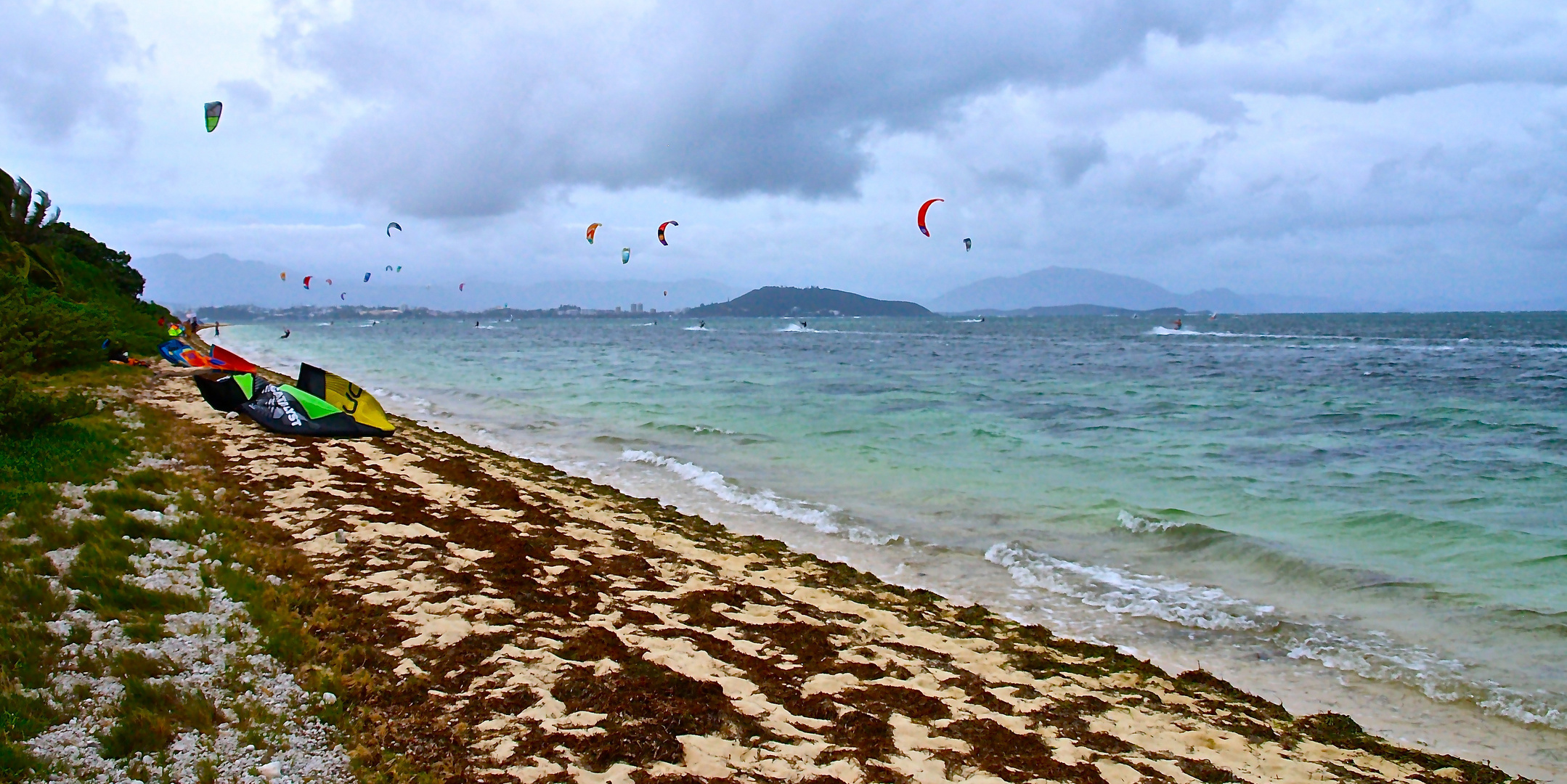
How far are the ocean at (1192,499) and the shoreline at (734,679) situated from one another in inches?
35.8

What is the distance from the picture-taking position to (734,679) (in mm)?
5719

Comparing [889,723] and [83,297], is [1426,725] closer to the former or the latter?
[889,723]

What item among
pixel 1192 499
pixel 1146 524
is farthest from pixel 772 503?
pixel 1192 499

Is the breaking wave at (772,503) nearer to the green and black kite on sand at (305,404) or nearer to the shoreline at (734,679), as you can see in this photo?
the shoreline at (734,679)

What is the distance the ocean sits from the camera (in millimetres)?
7160

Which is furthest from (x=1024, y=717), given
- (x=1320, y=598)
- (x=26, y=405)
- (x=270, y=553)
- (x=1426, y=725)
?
(x=26, y=405)

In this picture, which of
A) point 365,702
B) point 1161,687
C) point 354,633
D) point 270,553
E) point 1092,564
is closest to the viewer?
point 365,702

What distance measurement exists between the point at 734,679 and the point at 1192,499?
392 inches

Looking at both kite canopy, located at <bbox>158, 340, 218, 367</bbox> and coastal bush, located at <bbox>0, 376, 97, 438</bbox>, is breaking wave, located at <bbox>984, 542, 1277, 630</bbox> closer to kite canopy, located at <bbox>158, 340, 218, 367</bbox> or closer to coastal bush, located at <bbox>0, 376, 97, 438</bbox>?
coastal bush, located at <bbox>0, 376, 97, 438</bbox>

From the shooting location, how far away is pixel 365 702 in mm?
4730

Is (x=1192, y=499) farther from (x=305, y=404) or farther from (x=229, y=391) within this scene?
(x=229, y=391)

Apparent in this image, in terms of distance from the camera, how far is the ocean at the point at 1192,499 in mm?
7160

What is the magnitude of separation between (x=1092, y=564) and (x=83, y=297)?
34.4 meters

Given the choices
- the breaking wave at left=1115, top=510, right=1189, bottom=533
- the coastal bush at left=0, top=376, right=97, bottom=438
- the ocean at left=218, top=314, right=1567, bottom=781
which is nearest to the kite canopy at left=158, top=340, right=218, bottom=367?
the ocean at left=218, top=314, right=1567, bottom=781
